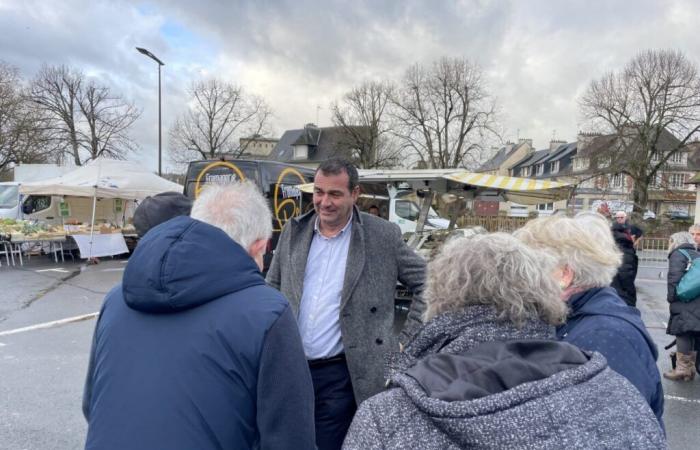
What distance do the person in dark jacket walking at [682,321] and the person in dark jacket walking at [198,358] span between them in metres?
5.23

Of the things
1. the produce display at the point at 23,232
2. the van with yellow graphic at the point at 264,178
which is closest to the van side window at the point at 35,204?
the produce display at the point at 23,232

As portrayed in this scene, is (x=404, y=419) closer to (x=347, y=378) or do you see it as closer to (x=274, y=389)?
(x=274, y=389)

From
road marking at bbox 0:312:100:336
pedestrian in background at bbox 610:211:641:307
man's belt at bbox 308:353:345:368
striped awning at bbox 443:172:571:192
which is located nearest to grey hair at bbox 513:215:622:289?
man's belt at bbox 308:353:345:368

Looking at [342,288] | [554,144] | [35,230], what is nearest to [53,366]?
[342,288]

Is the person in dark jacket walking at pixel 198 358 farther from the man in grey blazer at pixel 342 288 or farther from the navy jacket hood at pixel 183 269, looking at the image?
the man in grey blazer at pixel 342 288

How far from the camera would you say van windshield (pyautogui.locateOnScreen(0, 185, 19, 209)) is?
16.9 m

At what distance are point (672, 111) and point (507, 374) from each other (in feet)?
112

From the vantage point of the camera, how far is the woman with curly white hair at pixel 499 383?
0.89m

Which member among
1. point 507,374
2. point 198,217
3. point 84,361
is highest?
point 198,217

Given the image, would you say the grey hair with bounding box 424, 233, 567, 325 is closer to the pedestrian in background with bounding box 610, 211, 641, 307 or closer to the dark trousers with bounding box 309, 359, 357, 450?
the dark trousers with bounding box 309, 359, 357, 450

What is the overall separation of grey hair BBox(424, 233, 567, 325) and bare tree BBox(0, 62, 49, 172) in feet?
103

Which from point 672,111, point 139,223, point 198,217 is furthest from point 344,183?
point 672,111

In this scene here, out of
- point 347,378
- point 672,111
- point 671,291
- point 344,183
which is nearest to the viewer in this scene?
point 347,378

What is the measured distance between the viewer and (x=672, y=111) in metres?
28.0
